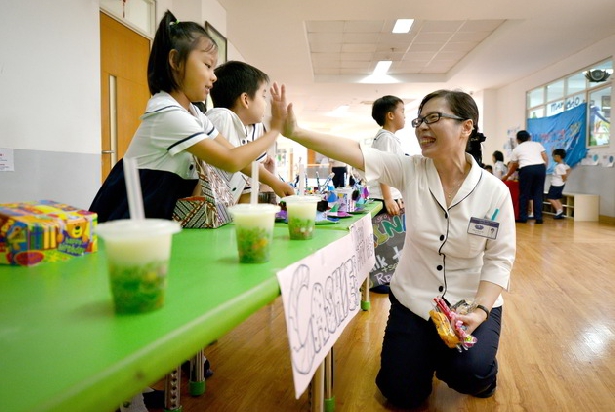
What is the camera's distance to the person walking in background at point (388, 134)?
9.89 feet

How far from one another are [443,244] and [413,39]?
6.43 metres

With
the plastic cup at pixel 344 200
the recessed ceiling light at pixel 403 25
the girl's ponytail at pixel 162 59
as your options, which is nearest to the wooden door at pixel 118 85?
the plastic cup at pixel 344 200

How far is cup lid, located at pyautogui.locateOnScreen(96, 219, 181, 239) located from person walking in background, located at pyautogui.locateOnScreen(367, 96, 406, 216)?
2.44 metres

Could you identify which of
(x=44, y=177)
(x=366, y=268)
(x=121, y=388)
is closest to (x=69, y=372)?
(x=121, y=388)

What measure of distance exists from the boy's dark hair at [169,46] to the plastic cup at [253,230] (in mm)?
714

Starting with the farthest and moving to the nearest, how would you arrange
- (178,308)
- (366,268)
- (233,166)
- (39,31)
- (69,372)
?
(39,31), (366,268), (233,166), (178,308), (69,372)

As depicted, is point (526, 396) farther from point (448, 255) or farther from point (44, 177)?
point (44, 177)

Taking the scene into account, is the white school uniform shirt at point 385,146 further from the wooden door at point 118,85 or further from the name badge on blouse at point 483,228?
the wooden door at point 118,85

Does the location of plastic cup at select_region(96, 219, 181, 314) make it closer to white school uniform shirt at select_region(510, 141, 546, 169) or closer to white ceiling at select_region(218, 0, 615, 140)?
white ceiling at select_region(218, 0, 615, 140)

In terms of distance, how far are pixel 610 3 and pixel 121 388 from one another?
22.6ft

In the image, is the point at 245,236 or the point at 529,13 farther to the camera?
the point at 529,13

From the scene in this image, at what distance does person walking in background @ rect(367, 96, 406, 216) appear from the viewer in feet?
9.89

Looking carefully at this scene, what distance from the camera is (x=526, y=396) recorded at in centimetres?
177

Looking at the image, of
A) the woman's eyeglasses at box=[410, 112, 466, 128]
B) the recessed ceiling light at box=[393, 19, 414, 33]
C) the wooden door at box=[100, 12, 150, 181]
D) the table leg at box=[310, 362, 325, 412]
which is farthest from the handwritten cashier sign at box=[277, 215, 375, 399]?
the recessed ceiling light at box=[393, 19, 414, 33]
